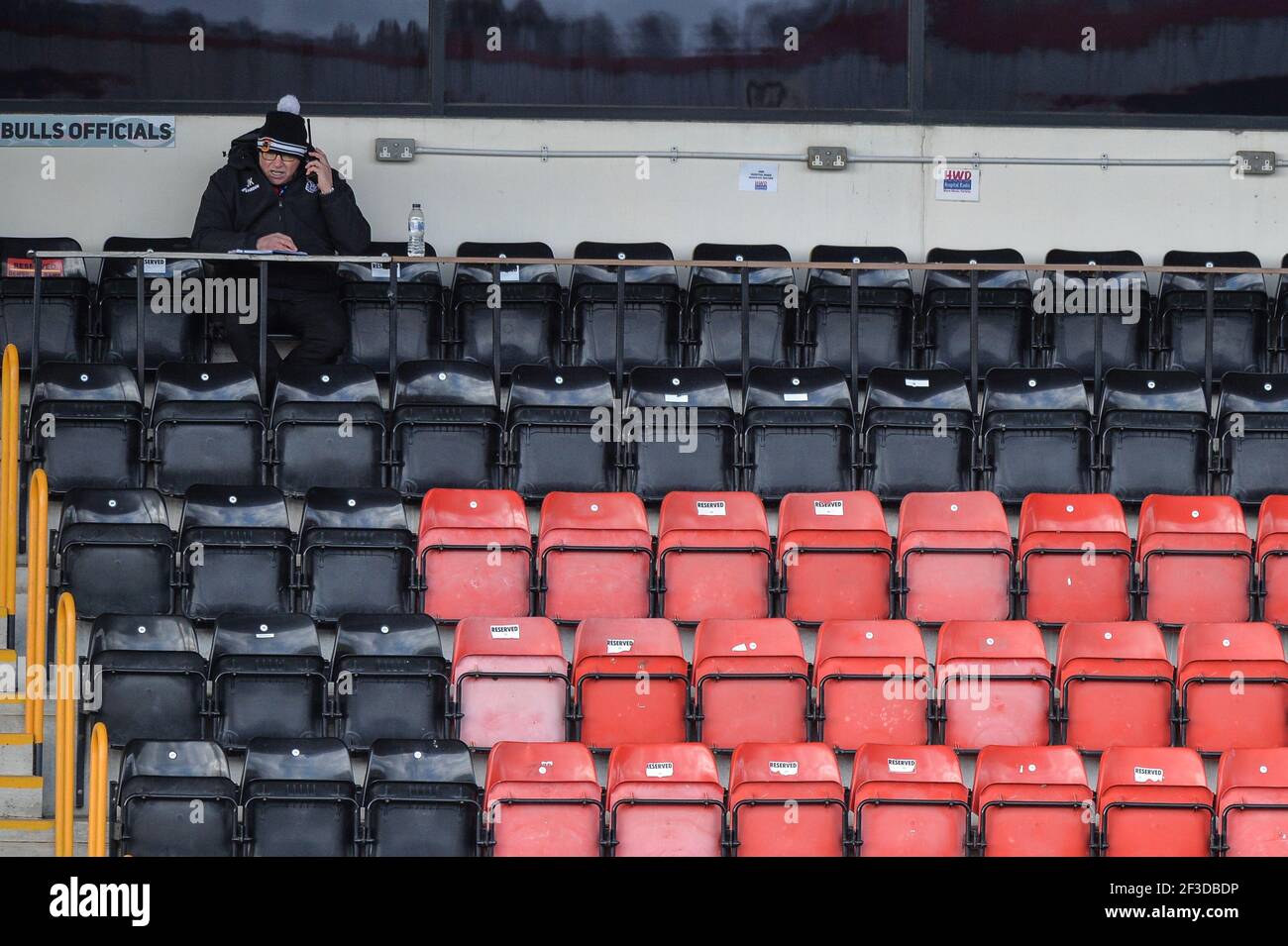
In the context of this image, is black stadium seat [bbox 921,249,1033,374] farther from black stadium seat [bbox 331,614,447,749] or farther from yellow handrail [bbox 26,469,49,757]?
yellow handrail [bbox 26,469,49,757]

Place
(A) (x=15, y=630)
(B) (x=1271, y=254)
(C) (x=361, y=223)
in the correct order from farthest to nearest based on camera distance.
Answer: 1. (B) (x=1271, y=254)
2. (C) (x=361, y=223)
3. (A) (x=15, y=630)

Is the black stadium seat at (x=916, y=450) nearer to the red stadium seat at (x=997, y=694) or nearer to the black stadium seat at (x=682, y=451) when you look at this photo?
the black stadium seat at (x=682, y=451)

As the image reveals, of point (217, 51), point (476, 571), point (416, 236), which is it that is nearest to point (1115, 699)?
point (476, 571)

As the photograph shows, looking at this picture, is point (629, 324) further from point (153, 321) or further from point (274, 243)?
point (153, 321)

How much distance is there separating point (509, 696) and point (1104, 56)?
15.0ft

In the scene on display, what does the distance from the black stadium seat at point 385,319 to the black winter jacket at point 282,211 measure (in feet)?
0.49

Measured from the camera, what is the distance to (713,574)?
24.7 ft

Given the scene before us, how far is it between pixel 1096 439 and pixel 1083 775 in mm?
A: 1869

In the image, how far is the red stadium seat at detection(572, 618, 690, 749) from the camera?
707 centimetres

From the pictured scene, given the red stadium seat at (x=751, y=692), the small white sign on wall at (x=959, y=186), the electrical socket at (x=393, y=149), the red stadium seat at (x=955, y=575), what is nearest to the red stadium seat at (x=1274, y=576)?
the red stadium seat at (x=955, y=575)

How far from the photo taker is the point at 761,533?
7.55 meters
